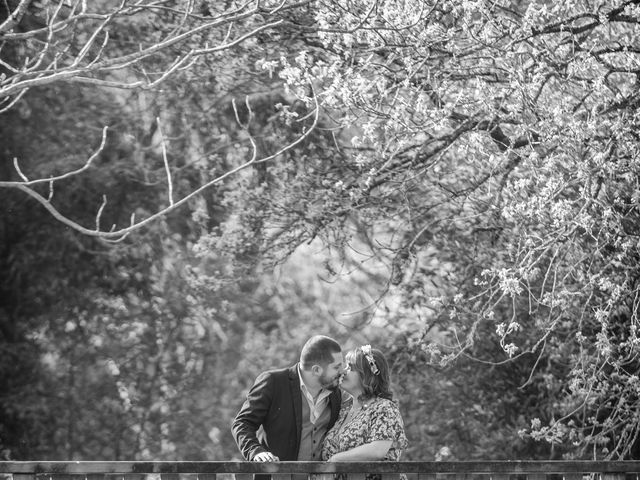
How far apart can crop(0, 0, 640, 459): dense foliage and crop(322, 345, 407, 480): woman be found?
1.72 metres

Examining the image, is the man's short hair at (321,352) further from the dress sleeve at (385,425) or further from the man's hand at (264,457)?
the man's hand at (264,457)

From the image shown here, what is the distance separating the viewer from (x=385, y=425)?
5574 millimetres

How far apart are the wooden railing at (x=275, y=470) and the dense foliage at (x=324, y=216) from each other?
1.85 m

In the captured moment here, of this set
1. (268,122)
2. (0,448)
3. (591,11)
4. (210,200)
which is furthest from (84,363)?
(591,11)

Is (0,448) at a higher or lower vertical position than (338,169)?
lower

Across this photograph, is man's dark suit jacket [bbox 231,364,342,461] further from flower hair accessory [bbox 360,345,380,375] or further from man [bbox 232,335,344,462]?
flower hair accessory [bbox 360,345,380,375]

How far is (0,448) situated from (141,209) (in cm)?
321

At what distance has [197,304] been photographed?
590 inches

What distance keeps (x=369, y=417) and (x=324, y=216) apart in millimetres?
5122

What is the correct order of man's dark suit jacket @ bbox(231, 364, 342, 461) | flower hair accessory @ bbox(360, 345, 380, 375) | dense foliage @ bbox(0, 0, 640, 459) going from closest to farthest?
flower hair accessory @ bbox(360, 345, 380, 375) → man's dark suit jacket @ bbox(231, 364, 342, 461) → dense foliage @ bbox(0, 0, 640, 459)

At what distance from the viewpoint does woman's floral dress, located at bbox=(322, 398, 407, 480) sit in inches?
219

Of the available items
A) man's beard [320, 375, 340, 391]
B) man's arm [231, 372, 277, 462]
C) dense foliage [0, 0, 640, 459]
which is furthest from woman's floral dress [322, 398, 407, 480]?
dense foliage [0, 0, 640, 459]

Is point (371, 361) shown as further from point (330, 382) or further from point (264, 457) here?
point (264, 457)

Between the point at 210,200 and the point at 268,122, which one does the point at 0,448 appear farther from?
the point at 268,122
